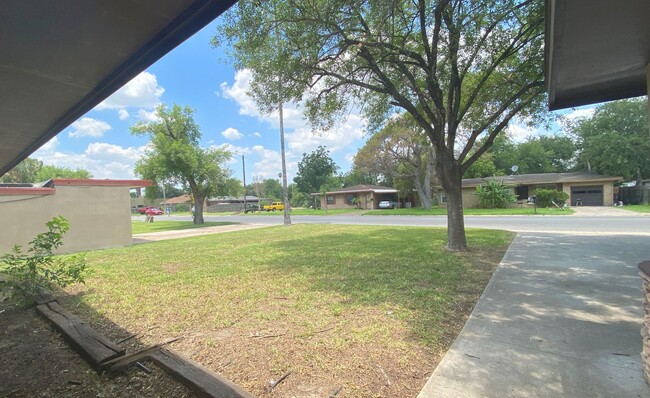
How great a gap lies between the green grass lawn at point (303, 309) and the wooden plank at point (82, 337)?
9.5 inches

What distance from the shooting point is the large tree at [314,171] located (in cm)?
6181

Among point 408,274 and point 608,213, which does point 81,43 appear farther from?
point 608,213

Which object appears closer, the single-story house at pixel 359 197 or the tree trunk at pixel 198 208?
the tree trunk at pixel 198 208

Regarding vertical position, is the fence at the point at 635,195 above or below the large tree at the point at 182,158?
→ below

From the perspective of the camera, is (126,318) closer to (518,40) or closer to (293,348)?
(293,348)

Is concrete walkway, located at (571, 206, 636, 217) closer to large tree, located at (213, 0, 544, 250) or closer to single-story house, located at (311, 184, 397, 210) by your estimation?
large tree, located at (213, 0, 544, 250)

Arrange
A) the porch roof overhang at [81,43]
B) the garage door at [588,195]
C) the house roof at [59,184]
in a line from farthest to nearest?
the garage door at [588,195] → the house roof at [59,184] → the porch roof overhang at [81,43]

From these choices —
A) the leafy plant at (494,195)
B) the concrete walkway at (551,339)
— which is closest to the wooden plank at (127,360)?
the concrete walkway at (551,339)

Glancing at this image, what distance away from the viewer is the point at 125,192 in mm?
13234

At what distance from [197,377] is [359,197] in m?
41.9

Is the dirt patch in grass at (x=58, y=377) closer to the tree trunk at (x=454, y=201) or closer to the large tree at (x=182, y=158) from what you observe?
the tree trunk at (x=454, y=201)

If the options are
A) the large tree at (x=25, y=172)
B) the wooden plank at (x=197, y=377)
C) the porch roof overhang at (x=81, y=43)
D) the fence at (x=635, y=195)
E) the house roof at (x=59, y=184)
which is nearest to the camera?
the porch roof overhang at (x=81, y=43)

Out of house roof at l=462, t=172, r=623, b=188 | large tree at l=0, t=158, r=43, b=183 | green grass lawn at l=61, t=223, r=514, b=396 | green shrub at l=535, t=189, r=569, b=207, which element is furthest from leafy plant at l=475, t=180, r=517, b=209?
large tree at l=0, t=158, r=43, b=183

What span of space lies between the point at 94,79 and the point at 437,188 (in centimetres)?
3672
